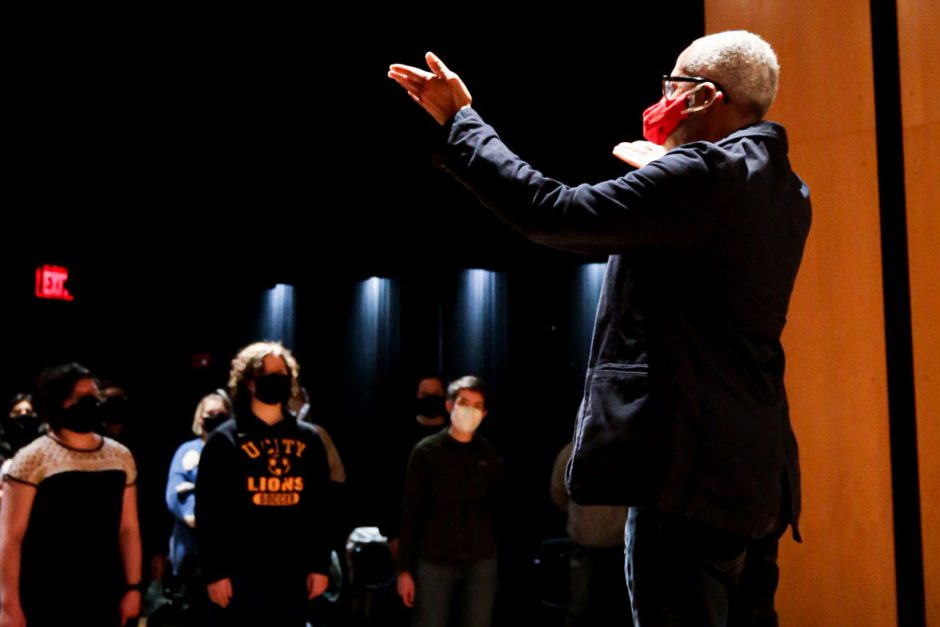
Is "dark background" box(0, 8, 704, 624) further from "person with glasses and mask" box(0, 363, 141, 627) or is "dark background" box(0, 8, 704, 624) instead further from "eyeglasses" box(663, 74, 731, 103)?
"eyeglasses" box(663, 74, 731, 103)

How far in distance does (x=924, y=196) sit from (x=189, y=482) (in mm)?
4357

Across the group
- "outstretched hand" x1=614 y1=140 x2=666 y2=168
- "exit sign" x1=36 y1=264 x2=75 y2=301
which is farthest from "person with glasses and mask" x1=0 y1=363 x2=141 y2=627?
"exit sign" x1=36 y1=264 x2=75 y2=301

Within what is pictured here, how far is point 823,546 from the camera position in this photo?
2.82 meters

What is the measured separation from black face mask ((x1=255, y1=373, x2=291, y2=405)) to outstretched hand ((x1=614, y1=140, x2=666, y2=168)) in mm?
2632

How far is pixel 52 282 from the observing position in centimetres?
893

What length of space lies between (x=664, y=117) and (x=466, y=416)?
3.50 metres

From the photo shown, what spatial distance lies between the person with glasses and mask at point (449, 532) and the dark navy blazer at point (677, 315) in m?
→ 3.43

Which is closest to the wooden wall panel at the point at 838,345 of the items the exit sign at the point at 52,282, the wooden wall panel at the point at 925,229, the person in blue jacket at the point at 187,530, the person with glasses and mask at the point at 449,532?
the wooden wall panel at the point at 925,229

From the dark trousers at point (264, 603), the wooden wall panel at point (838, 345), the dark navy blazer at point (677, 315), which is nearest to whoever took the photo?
the dark navy blazer at point (677, 315)

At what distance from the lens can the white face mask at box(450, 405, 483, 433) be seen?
479cm

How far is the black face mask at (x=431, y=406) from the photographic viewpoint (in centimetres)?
571

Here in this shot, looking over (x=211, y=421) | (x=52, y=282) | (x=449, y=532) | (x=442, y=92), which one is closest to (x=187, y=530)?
(x=211, y=421)

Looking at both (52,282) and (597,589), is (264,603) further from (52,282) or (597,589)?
(52,282)

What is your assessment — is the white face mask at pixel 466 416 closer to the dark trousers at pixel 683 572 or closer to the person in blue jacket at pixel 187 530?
the person in blue jacket at pixel 187 530
